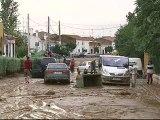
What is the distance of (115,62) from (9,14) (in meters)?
40.6

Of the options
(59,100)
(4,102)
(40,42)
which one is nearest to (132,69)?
(59,100)

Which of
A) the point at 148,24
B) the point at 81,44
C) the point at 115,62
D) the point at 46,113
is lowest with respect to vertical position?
the point at 46,113

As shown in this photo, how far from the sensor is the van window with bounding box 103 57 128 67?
31.5m

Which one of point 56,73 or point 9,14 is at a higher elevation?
point 9,14

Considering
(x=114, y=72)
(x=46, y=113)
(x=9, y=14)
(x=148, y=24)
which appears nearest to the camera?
(x=46, y=113)

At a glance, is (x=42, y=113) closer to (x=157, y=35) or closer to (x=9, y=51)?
(x=157, y=35)

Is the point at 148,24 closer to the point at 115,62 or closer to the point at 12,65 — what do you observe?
the point at 115,62

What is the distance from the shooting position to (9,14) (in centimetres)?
6931

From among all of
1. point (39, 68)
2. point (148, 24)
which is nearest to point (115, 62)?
point (148, 24)

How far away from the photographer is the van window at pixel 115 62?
31.5m

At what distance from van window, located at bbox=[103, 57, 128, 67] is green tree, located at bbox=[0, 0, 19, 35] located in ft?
123

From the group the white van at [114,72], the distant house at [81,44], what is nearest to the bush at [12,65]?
the white van at [114,72]

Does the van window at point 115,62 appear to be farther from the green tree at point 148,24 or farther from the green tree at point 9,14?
the green tree at point 9,14

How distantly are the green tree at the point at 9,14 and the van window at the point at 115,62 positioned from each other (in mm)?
37484
